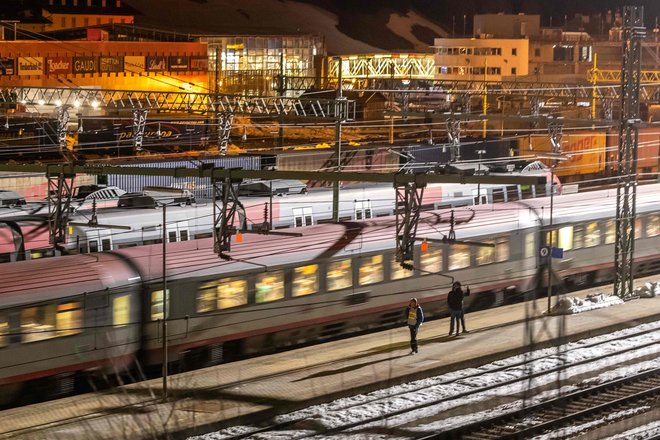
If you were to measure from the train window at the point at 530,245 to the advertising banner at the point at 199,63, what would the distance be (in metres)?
38.2

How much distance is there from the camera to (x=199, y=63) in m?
57.2

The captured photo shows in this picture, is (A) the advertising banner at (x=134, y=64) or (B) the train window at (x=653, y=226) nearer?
(B) the train window at (x=653, y=226)

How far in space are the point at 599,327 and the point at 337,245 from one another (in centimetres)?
508

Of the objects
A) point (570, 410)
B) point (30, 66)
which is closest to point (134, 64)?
point (30, 66)

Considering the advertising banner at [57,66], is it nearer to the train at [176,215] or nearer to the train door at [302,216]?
the train at [176,215]

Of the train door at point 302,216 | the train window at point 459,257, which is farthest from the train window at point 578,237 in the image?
the train door at point 302,216

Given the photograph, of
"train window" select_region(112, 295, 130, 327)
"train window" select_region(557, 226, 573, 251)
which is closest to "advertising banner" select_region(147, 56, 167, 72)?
"train window" select_region(557, 226, 573, 251)

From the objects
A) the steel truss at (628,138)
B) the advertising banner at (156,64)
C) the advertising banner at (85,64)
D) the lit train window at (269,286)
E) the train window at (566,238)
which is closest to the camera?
the lit train window at (269,286)

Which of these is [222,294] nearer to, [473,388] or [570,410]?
[473,388]

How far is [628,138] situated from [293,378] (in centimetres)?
884

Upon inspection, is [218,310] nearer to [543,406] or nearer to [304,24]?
[543,406]

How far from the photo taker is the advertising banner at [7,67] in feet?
151

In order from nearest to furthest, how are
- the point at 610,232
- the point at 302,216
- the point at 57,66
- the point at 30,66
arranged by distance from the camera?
the point at 302,216 → the point at 610,232 → the point at 30,66 → the point at 57,66

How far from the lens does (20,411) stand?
13477 millimetres
